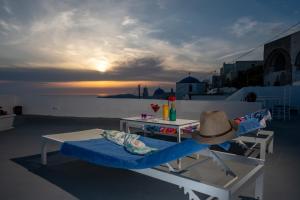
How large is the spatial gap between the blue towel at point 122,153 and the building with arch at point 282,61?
17422 mm

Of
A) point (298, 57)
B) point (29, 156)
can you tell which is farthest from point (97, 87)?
point (298, 57)

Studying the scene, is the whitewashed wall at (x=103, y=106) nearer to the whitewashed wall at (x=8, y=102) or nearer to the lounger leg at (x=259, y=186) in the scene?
the whitewashed wall at (x=8, y=102)

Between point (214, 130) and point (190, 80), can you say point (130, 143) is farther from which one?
point (190, 80)

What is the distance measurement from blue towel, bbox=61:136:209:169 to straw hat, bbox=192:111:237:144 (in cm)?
9

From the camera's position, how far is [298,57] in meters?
16.5

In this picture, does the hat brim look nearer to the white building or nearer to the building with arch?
the building with arch

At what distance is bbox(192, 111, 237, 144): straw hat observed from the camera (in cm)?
186

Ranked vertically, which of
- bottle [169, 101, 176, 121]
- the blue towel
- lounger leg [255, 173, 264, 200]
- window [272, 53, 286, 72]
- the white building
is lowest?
lounger leg [255, 173, 264, 200]

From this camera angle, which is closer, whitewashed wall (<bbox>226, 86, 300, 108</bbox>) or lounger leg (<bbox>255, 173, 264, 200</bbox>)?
lounger leg (<bbox>255, 173, 264, 200</bbox>)

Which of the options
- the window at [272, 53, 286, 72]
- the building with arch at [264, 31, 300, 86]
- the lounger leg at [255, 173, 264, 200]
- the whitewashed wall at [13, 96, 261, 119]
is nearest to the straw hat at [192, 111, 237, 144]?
the lounger leg at [255, 173, 264, 200]

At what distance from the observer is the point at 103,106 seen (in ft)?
30.0

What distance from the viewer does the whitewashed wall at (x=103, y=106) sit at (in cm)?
828

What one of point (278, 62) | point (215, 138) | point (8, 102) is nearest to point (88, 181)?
point (215, 138)

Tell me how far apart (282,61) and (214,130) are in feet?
65.4
